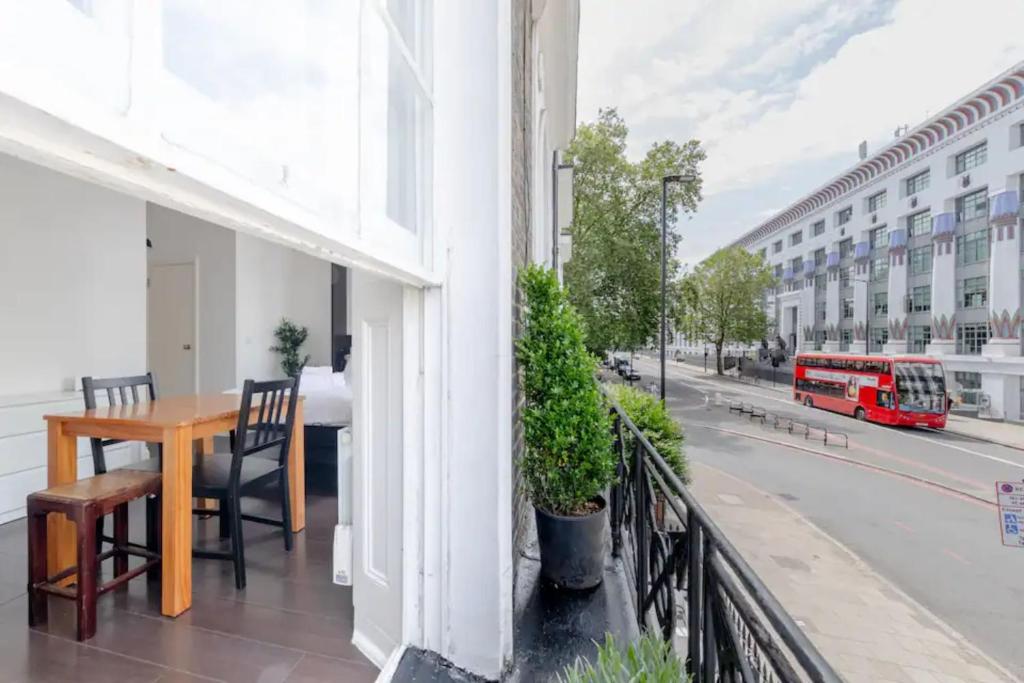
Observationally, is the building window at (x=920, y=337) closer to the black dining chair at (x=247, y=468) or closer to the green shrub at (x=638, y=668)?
the green shrub at (x=638, y=668)

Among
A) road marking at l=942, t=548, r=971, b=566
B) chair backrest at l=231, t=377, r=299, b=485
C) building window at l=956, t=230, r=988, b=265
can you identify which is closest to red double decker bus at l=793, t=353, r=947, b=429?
building window at l=956, t=230, r=988, b=265

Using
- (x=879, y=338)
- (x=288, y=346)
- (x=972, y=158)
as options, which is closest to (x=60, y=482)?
(x=288, y=346)

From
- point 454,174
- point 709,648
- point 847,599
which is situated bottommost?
point 847,599

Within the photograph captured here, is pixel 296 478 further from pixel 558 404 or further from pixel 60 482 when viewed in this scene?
pixel 558 404

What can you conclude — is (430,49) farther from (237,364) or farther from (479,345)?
(237,364)

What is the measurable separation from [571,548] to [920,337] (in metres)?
29.2

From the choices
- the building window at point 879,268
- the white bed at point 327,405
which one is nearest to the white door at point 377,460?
the white bed at point 327,405

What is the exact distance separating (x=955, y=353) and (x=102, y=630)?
28.1 meters

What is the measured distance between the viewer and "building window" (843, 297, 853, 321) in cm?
2937

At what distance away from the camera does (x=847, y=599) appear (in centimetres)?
580

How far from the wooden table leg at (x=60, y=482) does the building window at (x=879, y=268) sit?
32.8m

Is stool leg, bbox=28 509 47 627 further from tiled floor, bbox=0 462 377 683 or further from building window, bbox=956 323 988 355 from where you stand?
building window, bbox=956 323 988 355

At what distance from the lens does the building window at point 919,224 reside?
23.0 m

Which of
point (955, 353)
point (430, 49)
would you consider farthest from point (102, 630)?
point (955, 353)
